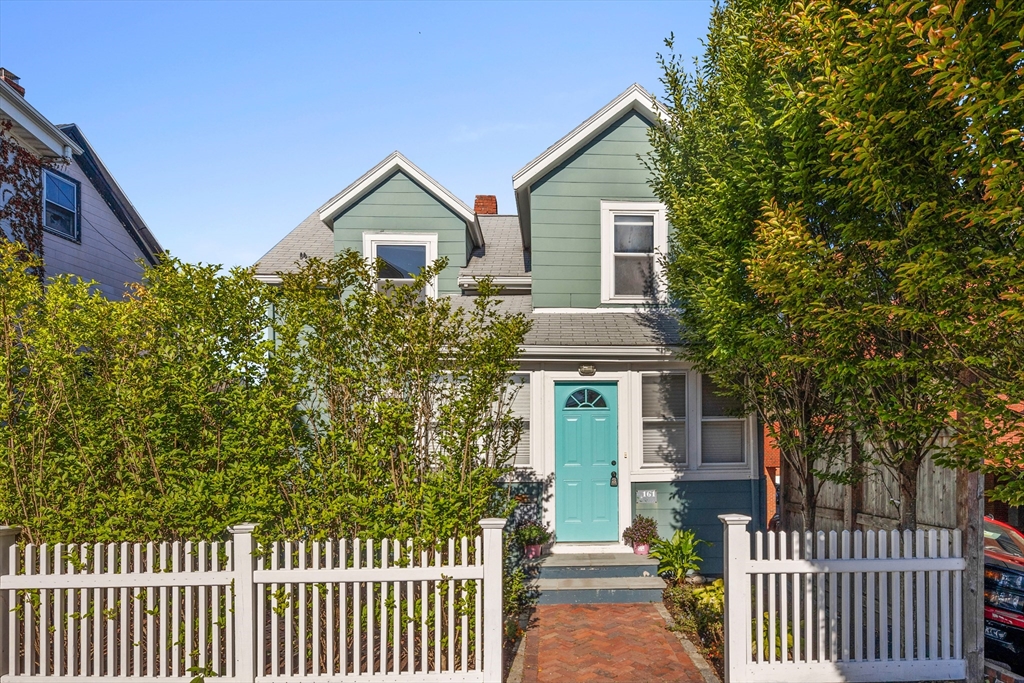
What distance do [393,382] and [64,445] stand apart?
298 cm

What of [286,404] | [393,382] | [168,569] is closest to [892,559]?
[393,382]

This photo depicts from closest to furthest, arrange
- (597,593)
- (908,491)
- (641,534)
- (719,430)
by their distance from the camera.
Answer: (908,491), (597,593), (641,534), (719,430)

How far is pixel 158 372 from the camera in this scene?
5.14 meters

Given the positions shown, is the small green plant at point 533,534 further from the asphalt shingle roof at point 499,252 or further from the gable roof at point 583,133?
the gable roof at point 583,133

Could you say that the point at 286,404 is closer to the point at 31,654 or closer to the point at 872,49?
the point at 31,654

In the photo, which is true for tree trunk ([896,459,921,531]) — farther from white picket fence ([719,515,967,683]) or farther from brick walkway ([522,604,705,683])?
brick walkway ([522,604,705,683])

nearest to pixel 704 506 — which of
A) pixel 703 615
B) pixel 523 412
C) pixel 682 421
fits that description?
pixel 682 421

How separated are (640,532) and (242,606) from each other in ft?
17.1

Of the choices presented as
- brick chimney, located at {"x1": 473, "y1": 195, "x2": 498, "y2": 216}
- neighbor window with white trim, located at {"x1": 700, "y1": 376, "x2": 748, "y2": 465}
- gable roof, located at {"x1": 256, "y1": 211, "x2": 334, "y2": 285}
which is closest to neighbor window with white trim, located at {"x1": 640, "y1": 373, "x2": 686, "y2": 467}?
neighbor window with white trim, located at {"x1": 700, "y1": 376, "x2": 748, "y2": 465}

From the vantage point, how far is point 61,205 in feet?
37.3

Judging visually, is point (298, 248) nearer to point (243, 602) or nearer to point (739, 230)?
point (243, 602)

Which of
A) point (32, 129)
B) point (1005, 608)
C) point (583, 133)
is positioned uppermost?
point (32, 129)

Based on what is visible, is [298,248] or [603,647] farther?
[298,248]

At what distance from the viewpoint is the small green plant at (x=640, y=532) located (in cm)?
812
